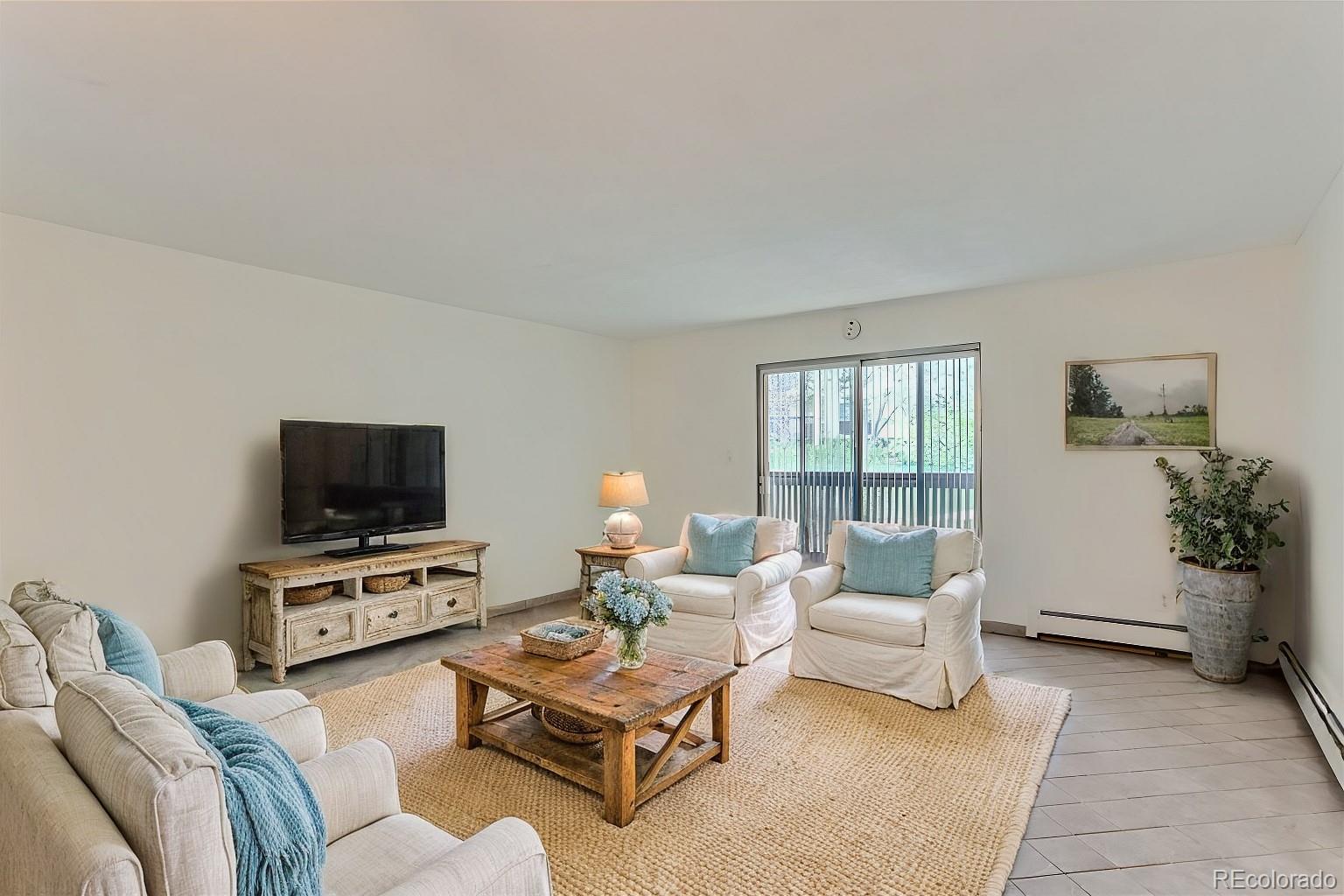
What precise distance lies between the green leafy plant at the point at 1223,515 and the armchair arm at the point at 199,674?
4700 millimetres

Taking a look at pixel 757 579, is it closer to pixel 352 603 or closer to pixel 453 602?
pixel 453 602

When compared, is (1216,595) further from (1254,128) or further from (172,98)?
(172,98)

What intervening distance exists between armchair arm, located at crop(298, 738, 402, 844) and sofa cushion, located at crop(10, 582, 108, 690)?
0.67 m

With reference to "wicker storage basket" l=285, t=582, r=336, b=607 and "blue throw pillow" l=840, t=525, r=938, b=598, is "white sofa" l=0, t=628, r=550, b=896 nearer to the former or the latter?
"wicker storage basket" l=285, t=582, r=336, b=607

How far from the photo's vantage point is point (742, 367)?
19.7 ft

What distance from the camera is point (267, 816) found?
3.51 ft

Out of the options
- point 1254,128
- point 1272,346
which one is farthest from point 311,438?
point 1272,346

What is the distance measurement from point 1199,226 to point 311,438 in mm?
5037

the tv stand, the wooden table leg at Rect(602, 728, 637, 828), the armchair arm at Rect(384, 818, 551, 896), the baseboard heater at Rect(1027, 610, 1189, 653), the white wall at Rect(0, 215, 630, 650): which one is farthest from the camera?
the tv stand

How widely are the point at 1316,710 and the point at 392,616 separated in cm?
479

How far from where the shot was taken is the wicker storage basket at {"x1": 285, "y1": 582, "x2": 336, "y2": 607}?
3902 mm

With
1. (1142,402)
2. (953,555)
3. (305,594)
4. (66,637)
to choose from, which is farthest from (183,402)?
(1142,402)

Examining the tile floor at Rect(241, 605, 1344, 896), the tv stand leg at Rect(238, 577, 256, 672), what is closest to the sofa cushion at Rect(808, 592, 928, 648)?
the tile floor at Rect(241, 605, 1344, 896)

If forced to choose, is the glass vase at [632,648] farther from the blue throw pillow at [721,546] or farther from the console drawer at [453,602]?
the console drawer at [453,602]
